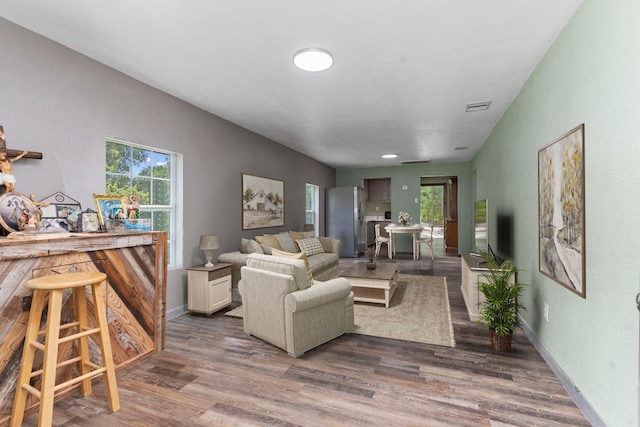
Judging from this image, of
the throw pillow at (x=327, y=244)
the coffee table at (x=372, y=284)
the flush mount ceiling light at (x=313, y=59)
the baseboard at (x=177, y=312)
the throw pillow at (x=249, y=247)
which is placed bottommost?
the baseboard at (x=177, y=312)

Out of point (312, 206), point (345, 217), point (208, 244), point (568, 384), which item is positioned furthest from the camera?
point (345, 217)

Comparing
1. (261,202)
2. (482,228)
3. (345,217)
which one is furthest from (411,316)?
(345,217)

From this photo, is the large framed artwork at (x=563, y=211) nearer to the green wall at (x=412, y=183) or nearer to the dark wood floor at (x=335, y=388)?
the dark wood floor at (x=335, y=388)

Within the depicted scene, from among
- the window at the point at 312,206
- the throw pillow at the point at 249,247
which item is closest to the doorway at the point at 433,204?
the window at the point at 312,206

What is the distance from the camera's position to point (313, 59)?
8.73 feet

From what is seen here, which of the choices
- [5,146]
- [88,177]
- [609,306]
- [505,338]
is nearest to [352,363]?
[505,338]

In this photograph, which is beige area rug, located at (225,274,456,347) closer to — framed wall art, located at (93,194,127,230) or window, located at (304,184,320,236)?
framed wall art, located at (93,194,127,230)

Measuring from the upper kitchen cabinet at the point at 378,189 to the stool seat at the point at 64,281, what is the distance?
8966 millimetres

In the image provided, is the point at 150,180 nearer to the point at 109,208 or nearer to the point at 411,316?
the point at 109,208

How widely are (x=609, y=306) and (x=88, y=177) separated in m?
3.87

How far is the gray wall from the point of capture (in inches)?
91.0

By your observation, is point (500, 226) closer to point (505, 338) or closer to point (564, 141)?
point (505, 338)

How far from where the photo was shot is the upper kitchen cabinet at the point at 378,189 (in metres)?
10.3

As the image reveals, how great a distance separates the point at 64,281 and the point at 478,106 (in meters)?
4.41
